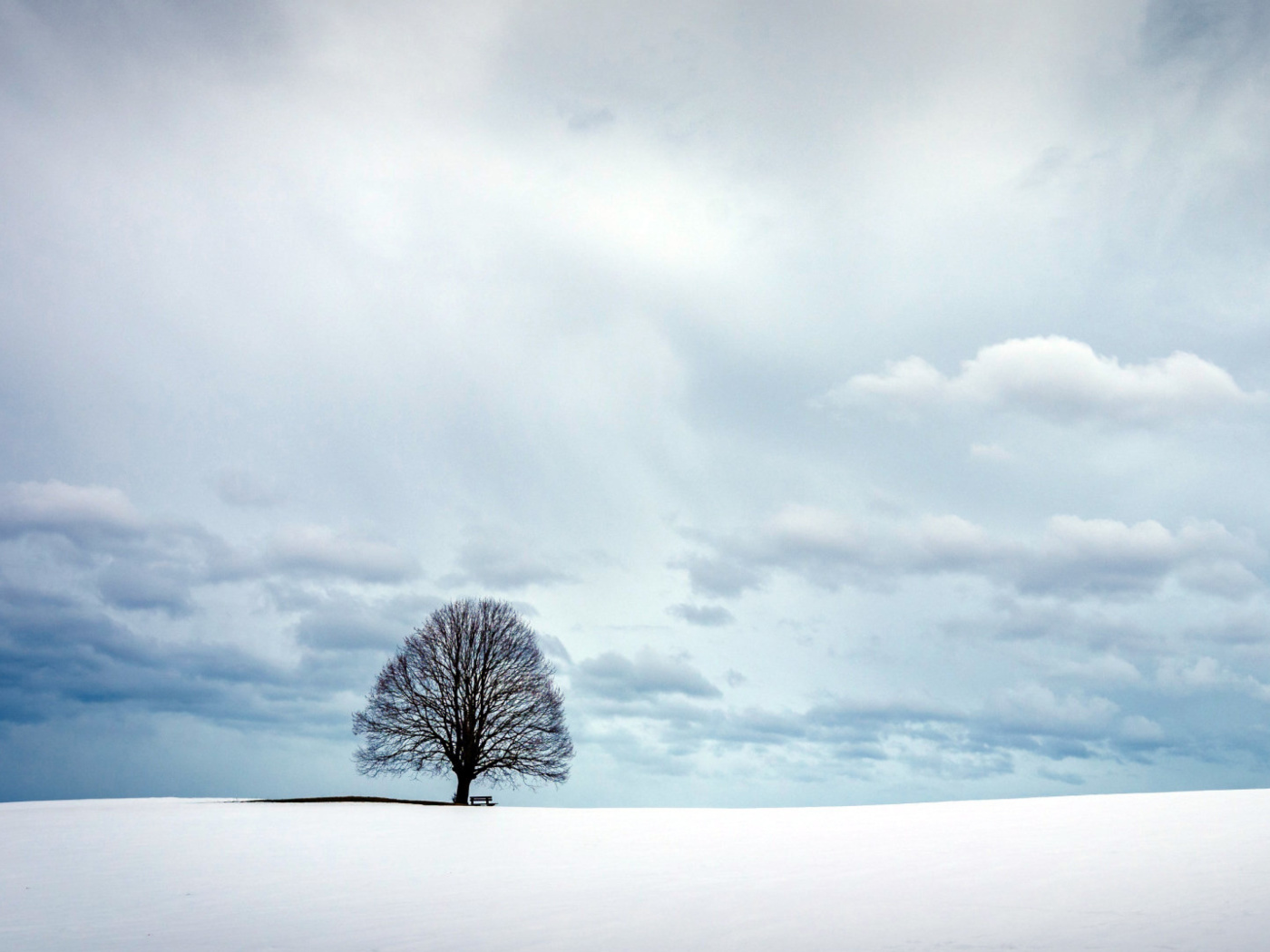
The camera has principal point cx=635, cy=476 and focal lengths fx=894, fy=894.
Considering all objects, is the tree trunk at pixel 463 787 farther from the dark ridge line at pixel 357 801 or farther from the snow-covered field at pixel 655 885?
the snow-covered field at pixel 655 885

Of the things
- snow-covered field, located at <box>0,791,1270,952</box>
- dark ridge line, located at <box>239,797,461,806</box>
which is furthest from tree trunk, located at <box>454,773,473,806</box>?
snow-covered field, located at <box>0,791,1270,952</box>

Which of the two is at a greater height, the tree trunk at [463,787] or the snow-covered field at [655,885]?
the tree trunk at [463,787]

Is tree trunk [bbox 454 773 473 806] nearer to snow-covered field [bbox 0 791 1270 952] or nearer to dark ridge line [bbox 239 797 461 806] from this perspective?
dark ridge line [bbox 239 797 461 806]

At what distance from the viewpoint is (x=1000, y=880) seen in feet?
47.1

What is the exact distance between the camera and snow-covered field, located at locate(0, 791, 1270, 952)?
10430mm

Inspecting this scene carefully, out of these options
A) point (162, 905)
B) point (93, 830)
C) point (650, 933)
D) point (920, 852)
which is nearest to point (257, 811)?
point (93, 830)

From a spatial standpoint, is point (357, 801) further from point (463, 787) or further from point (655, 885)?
point (655, 885)

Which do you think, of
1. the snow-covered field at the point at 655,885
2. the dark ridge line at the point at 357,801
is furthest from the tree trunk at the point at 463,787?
the snow-covered field at the point at 655,885

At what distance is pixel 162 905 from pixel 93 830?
17.1m

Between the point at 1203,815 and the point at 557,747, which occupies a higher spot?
the point at 557,747

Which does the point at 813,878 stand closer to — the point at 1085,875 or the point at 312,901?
the point at 1085,875

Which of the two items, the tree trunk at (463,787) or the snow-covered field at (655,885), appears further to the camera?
the tree trunk at (463,787)

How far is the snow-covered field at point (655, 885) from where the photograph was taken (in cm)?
1043

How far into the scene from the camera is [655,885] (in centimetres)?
1513
